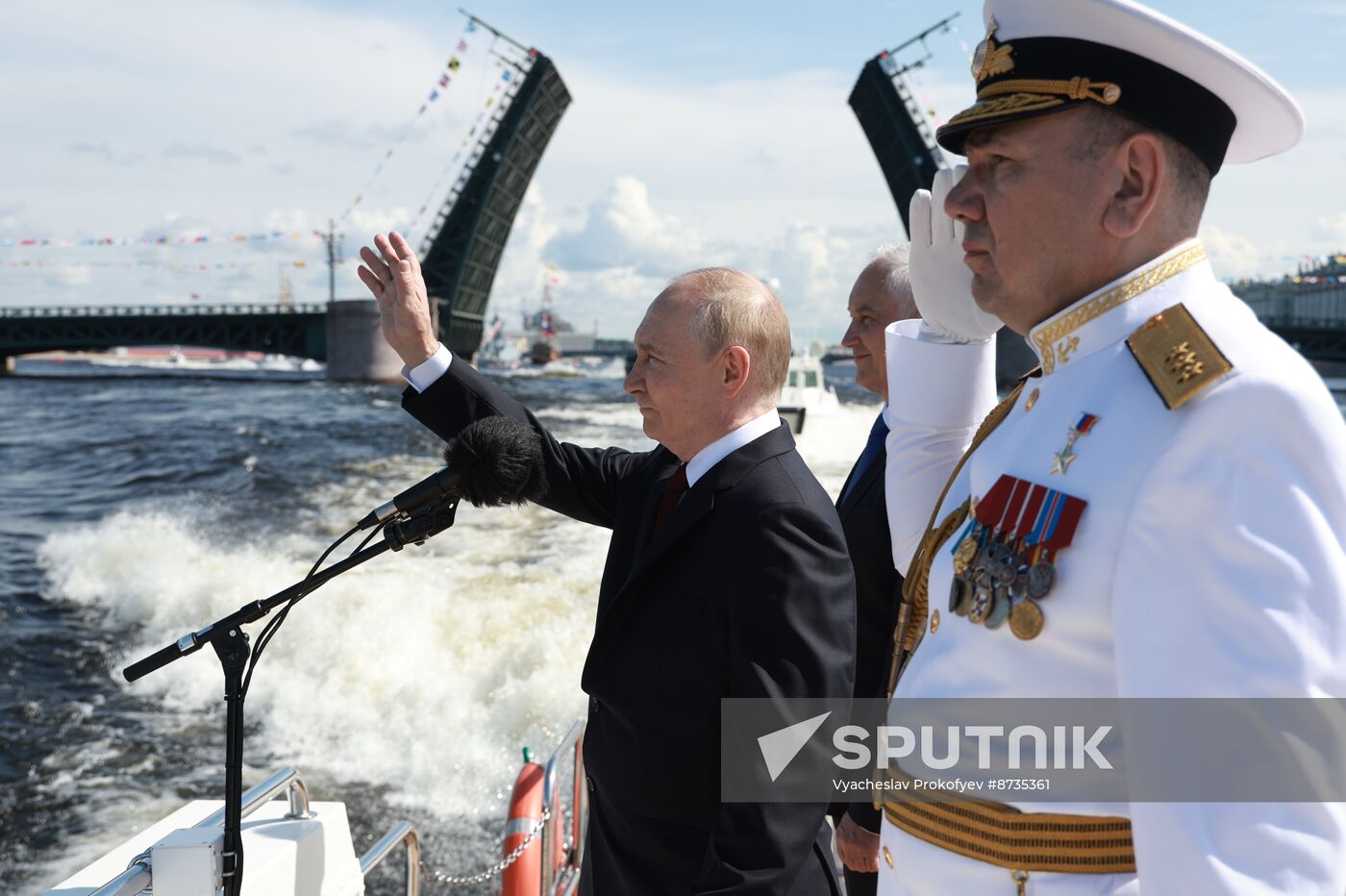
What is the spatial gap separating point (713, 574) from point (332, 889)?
3.37 feet

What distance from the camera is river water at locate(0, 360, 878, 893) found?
223 inches

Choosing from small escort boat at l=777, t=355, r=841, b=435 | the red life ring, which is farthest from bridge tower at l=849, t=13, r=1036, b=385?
the red life ring

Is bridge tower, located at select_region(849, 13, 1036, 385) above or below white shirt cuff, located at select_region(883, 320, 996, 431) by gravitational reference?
above

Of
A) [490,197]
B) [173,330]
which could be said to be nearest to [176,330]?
[173,330]

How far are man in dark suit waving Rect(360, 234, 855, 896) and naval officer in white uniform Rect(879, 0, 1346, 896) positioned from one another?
443 mm

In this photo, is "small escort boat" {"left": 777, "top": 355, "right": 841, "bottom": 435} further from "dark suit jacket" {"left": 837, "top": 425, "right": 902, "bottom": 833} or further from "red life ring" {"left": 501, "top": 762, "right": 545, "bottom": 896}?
"dark suit jacket" {"left": 837, "top": 425, "right": 902, "bottom": 833}

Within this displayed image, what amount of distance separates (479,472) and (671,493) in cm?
33

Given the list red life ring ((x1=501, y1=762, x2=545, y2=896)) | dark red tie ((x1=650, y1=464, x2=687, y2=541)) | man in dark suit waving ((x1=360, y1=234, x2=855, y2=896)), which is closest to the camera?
man in dark suit waving ((x1=360, y1=234, x2=855, y2=896))

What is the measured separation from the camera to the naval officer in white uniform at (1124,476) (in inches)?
31.1

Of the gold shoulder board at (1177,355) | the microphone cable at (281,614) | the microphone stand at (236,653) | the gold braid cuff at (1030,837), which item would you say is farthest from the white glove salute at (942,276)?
the microphone cable at (281,614)

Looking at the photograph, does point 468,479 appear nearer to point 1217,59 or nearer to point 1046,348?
point 1046,348

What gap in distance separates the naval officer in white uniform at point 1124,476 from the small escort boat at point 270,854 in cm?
113

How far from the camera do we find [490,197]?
27.3 meters

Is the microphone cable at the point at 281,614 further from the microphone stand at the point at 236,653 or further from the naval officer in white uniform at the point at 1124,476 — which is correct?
the naval officer in white uniform at the point at 1124,476
